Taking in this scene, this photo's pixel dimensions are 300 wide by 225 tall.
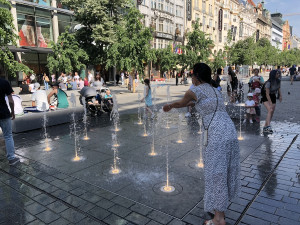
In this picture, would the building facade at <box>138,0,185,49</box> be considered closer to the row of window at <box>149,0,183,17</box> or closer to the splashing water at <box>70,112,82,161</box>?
the row of window at <box>149,0,183,17</box>

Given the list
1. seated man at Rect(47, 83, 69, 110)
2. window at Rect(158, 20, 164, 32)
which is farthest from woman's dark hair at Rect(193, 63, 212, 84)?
window at Rect(158, 20, 164, 32)

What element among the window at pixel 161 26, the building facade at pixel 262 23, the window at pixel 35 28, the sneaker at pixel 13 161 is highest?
the building facade at pixel 262 23

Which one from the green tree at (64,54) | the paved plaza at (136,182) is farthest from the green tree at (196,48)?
the paved plaza at (136,182)

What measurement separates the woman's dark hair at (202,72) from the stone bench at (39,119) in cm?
672

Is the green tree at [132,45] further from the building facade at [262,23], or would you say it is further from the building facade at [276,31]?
the building facade at [276,31]

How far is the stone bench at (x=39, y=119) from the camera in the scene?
7.86m

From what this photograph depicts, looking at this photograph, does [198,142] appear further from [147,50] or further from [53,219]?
[147,50]

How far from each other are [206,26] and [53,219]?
55.2 metres

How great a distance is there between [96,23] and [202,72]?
2447 centimetres

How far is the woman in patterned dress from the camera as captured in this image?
278 cm

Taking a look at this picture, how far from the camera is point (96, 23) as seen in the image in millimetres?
25125

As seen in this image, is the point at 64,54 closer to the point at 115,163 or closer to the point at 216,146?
the point at 115,163

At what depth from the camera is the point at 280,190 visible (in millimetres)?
3990

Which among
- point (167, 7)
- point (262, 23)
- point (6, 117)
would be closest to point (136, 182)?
point (6, 117)
